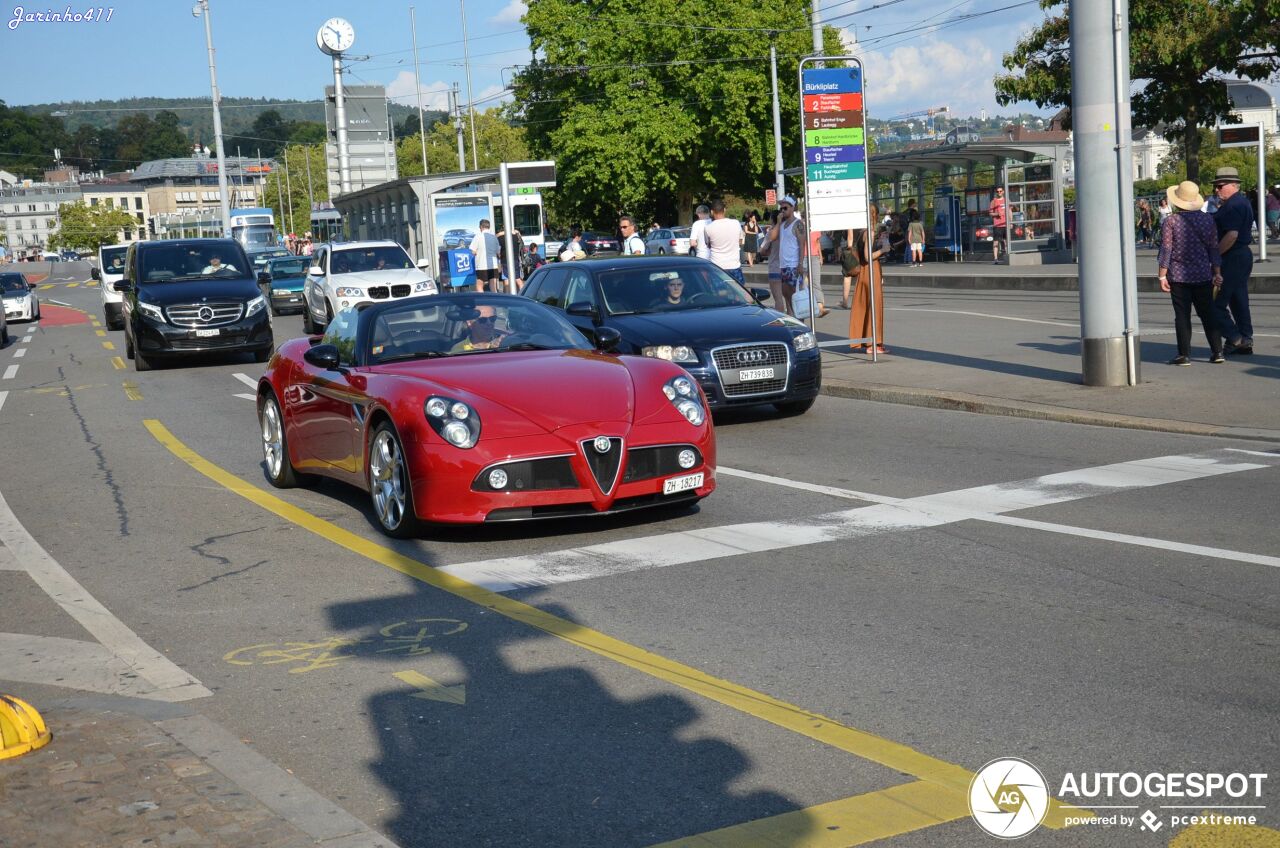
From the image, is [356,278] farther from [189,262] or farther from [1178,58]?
[1178,58]

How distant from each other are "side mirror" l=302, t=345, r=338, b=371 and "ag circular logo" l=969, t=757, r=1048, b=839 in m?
Answer: 5.94

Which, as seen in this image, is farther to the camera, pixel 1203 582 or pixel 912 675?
pixel 1203 582

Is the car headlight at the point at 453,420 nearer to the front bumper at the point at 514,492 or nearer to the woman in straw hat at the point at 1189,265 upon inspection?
the front bumper at the point at 514,492

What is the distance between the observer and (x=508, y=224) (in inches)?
1017

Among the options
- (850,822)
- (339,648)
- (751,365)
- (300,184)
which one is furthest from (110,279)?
(300,184)

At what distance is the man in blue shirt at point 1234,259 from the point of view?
571 inches

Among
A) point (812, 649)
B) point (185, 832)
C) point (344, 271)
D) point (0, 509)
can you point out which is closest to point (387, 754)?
point (185, 832)

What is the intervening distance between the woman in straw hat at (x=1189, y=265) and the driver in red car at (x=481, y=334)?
7.32 m

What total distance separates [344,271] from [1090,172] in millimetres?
18637

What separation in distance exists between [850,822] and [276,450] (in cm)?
749

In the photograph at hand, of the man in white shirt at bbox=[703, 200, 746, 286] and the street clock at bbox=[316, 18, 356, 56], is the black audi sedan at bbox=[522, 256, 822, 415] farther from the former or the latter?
the street clock at bbox=[316, 18, 356, 56]

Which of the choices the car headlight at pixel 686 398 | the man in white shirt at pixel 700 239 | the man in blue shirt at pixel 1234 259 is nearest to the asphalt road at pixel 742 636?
the car headlight at pixel 686 398

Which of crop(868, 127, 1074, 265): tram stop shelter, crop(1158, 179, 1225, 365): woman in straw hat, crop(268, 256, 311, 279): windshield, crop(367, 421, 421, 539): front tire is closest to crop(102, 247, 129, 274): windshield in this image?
crop(268, 256, 311, 279): windshield

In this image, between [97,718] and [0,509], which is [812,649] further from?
[0,509]
